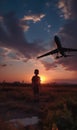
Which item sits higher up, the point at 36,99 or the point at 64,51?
the point at 64,51

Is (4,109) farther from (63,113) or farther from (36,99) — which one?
(63,113)

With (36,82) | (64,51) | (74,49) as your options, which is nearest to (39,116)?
(36,82)

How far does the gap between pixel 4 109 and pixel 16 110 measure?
2.41 feet

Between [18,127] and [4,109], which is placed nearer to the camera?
[18,127]

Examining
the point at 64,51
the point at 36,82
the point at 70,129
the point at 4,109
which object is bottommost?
the point at 70,129

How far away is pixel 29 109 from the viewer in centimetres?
1700

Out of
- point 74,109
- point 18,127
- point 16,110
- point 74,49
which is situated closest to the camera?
point 18,127

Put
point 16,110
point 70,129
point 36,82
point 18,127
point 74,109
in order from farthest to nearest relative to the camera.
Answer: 1. point 36,82
2. point 16,110
3. point 74,109
4. point 70,129
5. point 18,127

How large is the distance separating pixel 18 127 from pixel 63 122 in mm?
2041

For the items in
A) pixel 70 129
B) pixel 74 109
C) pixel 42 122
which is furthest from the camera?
pixel 74 109

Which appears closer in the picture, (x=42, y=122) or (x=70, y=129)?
(x=70, y=129)

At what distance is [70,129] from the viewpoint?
38.5 ft

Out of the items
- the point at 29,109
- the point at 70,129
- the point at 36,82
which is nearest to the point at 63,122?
the point at 70,129

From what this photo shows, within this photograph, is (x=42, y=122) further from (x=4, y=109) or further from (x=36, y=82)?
(x=36, y=82)
